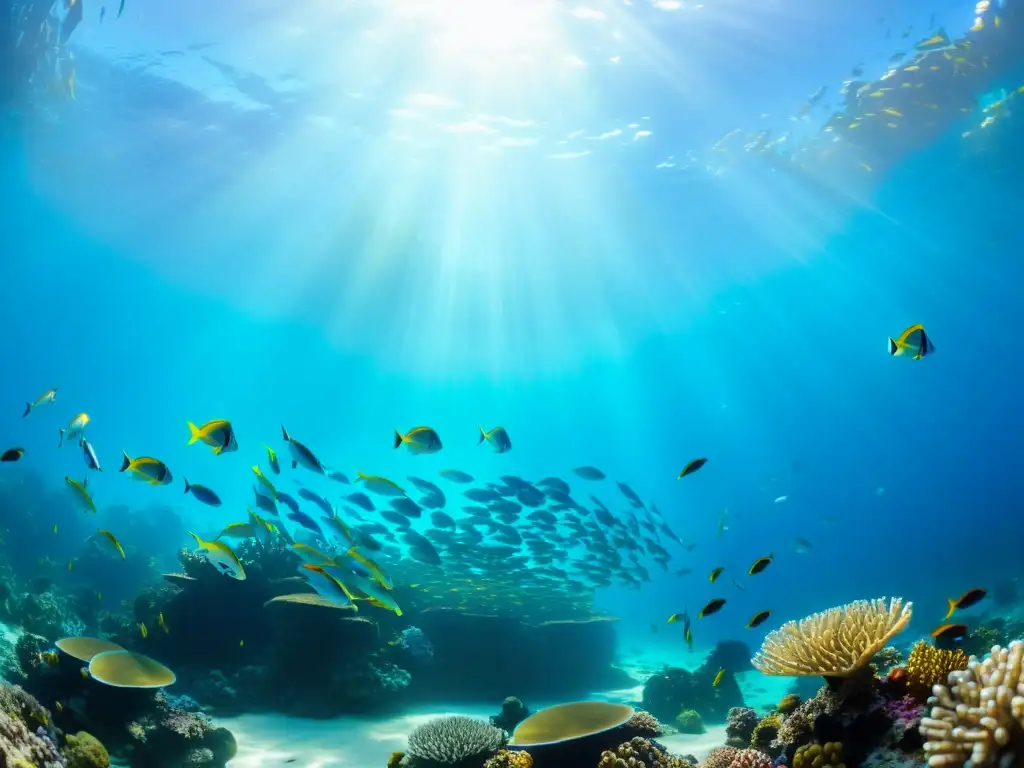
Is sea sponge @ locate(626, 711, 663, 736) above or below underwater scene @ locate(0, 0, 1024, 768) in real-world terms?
below

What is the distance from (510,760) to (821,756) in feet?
8.78

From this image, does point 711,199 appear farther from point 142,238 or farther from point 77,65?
point 142,238

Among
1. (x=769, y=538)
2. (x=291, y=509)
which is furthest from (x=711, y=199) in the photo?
(x=769, y=538)

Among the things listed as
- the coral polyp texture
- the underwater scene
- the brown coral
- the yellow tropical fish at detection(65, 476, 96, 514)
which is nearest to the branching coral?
the underwater scene

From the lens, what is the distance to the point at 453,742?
5688 mm

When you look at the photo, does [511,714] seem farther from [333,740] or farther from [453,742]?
[453,742]

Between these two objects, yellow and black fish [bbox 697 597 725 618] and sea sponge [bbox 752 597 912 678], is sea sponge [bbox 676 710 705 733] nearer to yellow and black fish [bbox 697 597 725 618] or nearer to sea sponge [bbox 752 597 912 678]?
yellow and black fish [bbox 697 597 725 618]

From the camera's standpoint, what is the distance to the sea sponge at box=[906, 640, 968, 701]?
3676 millimetres

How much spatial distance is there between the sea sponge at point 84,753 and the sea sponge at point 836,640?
6192 mm

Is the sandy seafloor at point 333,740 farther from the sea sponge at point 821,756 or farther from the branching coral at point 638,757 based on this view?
the sea sponge at point 821,756

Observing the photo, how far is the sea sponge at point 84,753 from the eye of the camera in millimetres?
5082

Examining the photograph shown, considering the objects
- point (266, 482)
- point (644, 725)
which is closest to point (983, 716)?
point (644, 725)

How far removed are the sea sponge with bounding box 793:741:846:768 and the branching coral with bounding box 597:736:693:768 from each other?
150 centimetres

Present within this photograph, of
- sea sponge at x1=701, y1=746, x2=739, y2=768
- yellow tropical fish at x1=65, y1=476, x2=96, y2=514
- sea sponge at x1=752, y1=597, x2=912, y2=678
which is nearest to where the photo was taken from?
sea sponge at x1=752, y1=597, x2=912, y2=678
